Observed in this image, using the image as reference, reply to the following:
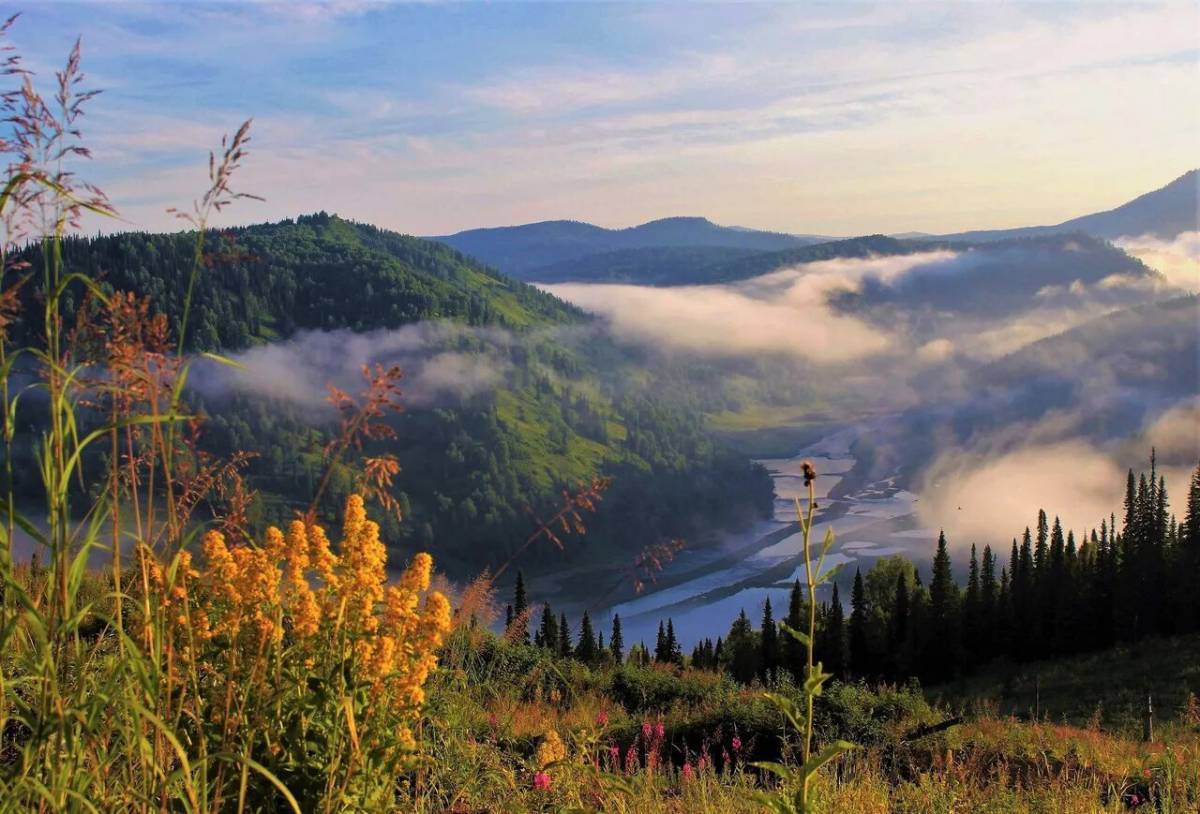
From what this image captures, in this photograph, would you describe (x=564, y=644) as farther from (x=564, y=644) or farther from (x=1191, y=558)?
(x=1191, y=558)

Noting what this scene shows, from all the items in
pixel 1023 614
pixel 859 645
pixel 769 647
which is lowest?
pixel 859 645

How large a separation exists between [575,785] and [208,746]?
172cm

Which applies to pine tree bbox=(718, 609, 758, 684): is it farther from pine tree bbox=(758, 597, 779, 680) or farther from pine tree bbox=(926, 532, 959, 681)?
pine tree bbox=(926, 532, 959, 681)

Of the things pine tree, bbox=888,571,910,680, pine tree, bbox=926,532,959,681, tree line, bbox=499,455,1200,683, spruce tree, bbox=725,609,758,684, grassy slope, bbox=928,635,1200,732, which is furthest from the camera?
pine tree, bbox=888,571,910,680

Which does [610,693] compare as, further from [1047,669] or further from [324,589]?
[1047,669]

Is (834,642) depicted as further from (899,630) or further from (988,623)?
(988,623)

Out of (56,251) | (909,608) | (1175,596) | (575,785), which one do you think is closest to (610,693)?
(575,785)

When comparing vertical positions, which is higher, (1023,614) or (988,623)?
(1023,614)

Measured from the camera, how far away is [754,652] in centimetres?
7638

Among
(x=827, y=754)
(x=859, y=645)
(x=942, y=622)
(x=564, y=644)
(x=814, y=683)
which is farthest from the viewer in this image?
(x=859, y=645)

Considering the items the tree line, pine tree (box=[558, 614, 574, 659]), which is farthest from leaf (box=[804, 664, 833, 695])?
the tree line

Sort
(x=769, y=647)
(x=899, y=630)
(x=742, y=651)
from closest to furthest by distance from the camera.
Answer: (x=769, y=647) < (x=899, y=630) < (x=742, y=651)

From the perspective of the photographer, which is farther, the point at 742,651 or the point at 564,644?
the point at 742,651

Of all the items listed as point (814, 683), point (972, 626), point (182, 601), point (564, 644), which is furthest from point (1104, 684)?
point (182, 601)
